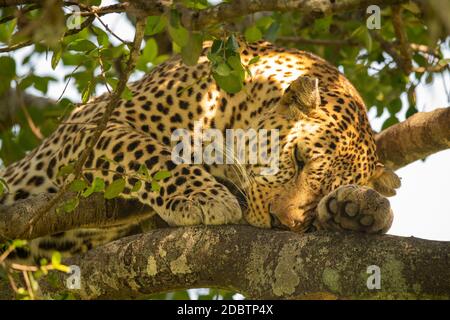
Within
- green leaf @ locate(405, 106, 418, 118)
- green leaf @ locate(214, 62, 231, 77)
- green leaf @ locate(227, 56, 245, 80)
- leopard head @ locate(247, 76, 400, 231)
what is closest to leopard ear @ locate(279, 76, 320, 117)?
leopard head @ locate(247, 76, 400, 231)

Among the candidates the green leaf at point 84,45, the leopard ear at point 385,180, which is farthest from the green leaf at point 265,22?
the green leaf at point 84,45

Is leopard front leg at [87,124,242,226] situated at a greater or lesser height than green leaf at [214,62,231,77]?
lesser

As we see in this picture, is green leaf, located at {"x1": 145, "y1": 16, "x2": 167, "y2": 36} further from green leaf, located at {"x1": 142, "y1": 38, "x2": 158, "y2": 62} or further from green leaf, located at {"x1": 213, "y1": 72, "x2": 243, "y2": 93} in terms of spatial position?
green leaf, located at {"x1": 142, "y1": 38, "x2": 158, "y2": 62}

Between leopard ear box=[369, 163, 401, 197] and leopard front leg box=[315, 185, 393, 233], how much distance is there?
143 cm

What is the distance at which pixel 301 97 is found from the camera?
6.33 m

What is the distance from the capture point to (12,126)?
328 inches

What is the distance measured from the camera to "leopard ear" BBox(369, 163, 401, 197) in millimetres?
6527

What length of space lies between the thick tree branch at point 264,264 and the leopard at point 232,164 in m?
0.73

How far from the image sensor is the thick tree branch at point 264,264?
3746 millimetres

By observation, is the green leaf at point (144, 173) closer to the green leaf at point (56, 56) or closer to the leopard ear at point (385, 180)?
the green leaf at point (56, 56)

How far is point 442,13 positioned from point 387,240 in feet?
6.93

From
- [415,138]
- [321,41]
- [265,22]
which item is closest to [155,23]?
[415,138]

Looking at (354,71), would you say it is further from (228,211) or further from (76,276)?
(76,276)

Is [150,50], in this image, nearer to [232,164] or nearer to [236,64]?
[232,164]
